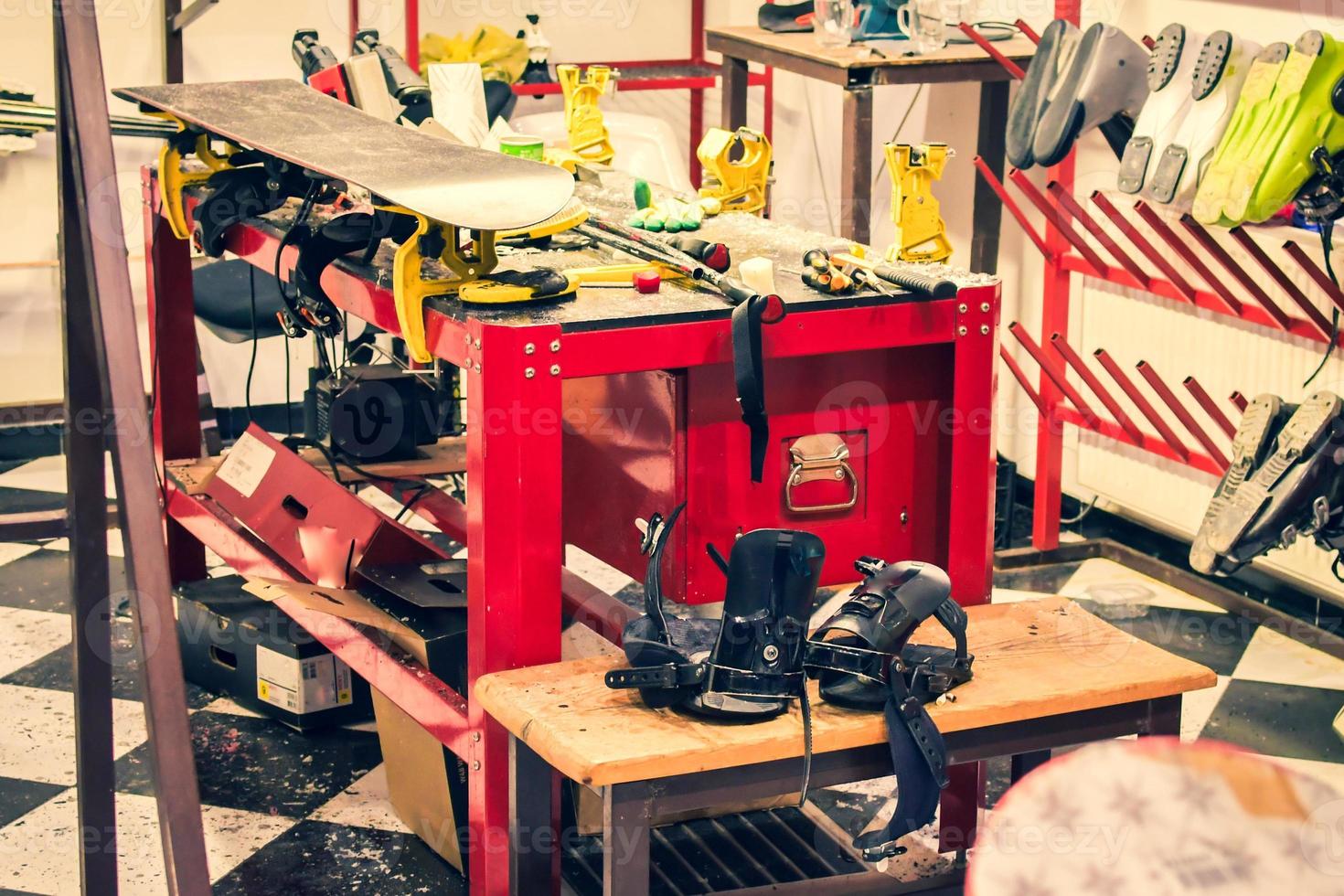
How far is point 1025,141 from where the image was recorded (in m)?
3.19

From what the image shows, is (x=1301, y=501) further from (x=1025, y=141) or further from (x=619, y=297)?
(x=619, y=297)

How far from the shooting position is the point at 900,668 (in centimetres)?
200

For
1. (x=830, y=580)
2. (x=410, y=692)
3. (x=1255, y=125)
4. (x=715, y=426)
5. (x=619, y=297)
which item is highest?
(x=1255, y=125)

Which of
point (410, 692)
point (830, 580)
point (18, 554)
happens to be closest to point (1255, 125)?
point (830, 580)

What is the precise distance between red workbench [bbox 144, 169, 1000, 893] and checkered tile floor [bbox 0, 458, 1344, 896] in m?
0.32

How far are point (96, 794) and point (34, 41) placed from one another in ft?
11.2

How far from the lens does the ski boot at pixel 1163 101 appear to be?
290cm

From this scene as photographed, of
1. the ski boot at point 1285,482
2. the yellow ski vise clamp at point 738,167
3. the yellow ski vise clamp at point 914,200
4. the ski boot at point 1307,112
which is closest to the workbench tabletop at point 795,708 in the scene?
the yellow ski vise clamp at point 914,200

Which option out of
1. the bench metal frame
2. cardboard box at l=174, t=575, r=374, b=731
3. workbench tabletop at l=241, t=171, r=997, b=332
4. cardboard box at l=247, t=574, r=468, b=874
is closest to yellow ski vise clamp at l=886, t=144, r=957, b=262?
workbench tabletop at l=241, t=171, r=997, b=332

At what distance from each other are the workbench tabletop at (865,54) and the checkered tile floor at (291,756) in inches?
44.3

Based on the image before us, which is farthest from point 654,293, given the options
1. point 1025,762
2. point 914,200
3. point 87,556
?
point 87,556

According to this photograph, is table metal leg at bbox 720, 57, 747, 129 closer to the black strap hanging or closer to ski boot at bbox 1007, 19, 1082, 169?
ski boot at bbox 1007, 19, 1082, 169

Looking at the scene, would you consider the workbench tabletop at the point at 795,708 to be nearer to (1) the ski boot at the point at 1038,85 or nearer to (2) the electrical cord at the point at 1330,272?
(2) the electrical cord at the point at 1330,272

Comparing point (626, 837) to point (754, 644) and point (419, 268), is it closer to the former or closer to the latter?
point (754, 644)
